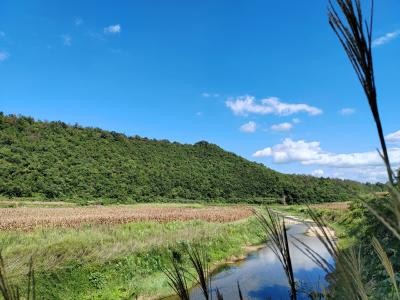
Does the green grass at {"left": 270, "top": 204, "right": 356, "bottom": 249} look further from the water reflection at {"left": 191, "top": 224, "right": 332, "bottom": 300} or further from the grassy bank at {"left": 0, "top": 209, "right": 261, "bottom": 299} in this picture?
the grassy bank at {"left": 0, "top": 209, "right": 261, "bottom": 299}

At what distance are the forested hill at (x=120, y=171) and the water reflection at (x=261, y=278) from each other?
134ft

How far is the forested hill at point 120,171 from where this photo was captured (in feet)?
202

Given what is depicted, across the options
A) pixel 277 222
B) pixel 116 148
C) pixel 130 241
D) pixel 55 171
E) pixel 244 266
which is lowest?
pixel 244 266

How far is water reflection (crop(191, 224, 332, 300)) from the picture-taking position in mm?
14453

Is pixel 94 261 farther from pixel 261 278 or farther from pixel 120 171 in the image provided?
pixel 120 171

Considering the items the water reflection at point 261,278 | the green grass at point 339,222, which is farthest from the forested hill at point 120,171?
the water reflection at point 261,278

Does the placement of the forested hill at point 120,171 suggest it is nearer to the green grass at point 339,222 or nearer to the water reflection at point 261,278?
the green grass at point 339,222

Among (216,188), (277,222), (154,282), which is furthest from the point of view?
(216,188)

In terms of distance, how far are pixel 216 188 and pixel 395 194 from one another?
8324cm

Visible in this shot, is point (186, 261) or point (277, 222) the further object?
point (186, 261)

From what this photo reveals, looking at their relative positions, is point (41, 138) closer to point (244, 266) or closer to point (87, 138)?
point (87, 138)

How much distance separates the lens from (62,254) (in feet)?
44.6

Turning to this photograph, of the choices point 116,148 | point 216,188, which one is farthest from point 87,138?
point 216,188

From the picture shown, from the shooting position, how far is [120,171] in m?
78.0
